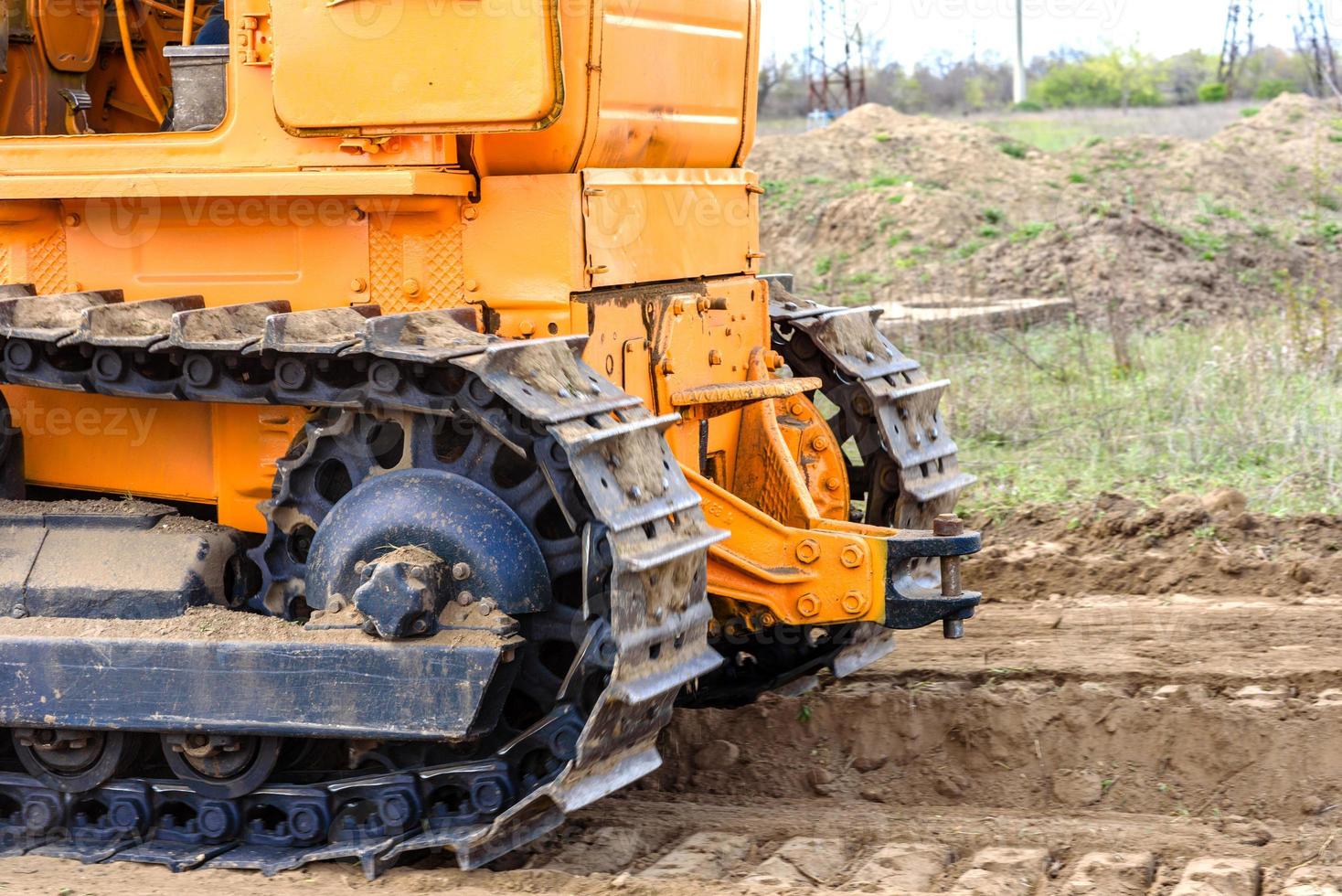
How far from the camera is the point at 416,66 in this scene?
4.90 metres

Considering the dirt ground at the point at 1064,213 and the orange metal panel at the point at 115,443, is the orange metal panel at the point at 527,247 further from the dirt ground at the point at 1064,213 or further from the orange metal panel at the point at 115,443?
the dirt ground at the point at 1064,213

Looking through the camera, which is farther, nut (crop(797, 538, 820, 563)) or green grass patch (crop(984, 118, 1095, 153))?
green grass patch (crop(984, 118, 1095, 153))

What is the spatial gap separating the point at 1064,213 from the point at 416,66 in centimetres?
1429

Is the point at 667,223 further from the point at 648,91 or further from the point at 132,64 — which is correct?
the point at 132,64

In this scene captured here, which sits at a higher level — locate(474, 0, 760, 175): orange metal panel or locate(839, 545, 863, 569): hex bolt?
locate(474, 0, 760, 175): orange metal panel

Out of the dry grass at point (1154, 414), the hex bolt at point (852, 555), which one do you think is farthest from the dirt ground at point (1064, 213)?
the hex bolt at point (852, 555)

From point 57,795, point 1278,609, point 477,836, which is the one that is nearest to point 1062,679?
point 1278,609

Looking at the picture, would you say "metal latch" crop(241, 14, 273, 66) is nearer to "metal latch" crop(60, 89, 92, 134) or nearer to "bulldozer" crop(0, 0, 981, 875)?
"bulldozer" crop(0, 0, 981, 875)

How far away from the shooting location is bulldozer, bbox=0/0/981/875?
469cm

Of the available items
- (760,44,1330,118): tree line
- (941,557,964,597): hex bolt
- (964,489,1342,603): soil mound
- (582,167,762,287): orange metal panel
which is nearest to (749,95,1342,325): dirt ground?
(964,489,1342,603): soil mound

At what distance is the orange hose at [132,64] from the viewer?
5836 mm

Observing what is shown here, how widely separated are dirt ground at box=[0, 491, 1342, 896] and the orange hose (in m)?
2.81

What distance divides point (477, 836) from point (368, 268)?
1816 millimetres

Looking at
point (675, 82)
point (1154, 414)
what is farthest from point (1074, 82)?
point (675, 82)
